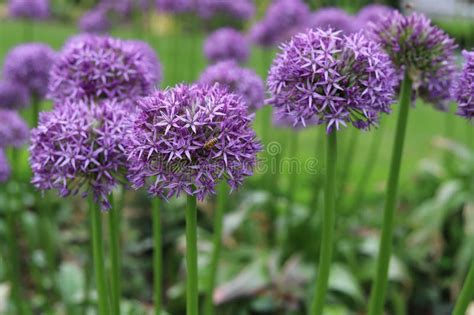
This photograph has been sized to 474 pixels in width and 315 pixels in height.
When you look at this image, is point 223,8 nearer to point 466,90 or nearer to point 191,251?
point 466,90

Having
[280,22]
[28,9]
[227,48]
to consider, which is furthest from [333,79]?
[28,9]

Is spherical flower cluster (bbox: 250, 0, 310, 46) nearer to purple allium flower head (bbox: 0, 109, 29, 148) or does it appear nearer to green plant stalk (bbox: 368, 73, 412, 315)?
purple allium flower head (bbox: 0, 109, 29, 148)

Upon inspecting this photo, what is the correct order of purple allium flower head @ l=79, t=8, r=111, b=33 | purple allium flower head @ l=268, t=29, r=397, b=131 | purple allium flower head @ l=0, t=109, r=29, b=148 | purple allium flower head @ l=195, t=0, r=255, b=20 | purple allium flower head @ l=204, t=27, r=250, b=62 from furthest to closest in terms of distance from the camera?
purple allium flower head @ l=79, t=8, r=111, b=33, purple allium flower head @ l=195, t=0, r=255, b=20, purple allium flower head @ l=204, t=27, r=250, b=62, purple allium flower head @ l=0, t=109, r=29, b=148, purple allium flower head @ l=268, t=29, r=397, b=131

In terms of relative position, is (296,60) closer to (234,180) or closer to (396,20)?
(234,180)

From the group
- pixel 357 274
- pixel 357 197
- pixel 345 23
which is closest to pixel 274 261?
pixel 357 274

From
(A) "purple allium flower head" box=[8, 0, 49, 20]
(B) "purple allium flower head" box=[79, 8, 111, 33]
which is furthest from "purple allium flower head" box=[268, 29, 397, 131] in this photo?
(B) "purple allium flower head" box=[79, 8, 111, 33]

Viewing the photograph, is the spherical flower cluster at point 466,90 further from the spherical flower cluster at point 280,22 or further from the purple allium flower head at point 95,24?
the purple allium flower head at point 95,24

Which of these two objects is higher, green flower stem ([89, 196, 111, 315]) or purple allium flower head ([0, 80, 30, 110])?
purple allium flower head ([0, 80, 30, 110])
